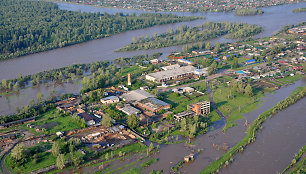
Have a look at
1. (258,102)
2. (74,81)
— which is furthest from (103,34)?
(258,102)

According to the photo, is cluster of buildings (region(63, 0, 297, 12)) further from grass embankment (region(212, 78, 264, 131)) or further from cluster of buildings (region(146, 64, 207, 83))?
grass embankment (region(212, 78, 264, 131))

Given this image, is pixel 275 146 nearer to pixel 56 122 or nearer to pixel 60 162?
pixel 60 162

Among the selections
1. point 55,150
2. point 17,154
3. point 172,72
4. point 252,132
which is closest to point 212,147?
point 252,132

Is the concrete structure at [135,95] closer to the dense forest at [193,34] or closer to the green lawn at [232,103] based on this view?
the green lawn at [232,103]

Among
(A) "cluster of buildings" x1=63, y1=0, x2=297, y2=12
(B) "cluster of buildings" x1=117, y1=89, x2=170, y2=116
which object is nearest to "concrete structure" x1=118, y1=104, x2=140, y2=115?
(B) "cluster of buildings" x1=117, y1=89, x2=170, y2=116

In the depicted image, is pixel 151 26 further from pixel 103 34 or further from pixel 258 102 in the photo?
pixel 258 102

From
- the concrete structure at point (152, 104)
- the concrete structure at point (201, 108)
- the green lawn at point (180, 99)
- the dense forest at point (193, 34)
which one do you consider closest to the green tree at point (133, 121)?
the concrete structure at point (152, 104)

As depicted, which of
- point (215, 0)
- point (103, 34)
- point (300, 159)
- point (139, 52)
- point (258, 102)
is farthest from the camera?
point (215, 0)
